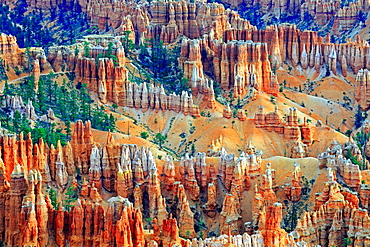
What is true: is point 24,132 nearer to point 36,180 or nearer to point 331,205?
point 36,180

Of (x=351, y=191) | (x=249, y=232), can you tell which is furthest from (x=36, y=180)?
(x=351, y=191)

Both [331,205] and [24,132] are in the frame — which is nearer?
[331,205]

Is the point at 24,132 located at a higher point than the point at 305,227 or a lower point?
higher

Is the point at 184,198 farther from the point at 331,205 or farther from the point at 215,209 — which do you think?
the point at 331,205

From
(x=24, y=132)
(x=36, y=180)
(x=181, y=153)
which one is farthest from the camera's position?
(x=181, y=153)

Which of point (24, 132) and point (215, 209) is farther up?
point (24, 132)

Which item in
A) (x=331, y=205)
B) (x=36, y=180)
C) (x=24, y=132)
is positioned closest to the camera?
(x=36, y=180)

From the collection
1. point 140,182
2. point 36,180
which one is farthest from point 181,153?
point 36,180

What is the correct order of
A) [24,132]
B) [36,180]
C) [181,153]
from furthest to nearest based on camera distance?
[181,153], [24,132], [36,180]

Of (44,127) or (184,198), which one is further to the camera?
(44,127)
